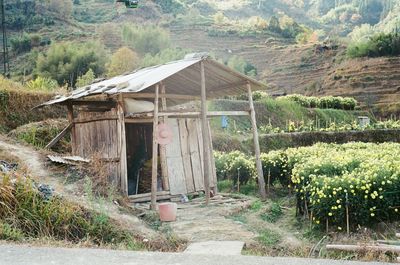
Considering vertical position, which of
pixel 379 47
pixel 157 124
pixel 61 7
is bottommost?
pixel 157 124

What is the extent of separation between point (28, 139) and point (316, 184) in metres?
7.88

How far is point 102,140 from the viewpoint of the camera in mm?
9539

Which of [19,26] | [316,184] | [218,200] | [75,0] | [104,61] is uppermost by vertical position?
[75,0]

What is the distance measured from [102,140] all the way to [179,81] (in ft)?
6.75

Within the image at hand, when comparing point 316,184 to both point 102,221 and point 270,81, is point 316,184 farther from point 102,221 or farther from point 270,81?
point 270,81

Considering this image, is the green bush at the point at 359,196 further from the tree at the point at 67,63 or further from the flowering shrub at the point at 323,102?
the tree at the point at 67,63

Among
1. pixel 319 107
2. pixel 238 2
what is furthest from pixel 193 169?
pixel 238 2

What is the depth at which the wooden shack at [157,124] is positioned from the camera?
878 cm

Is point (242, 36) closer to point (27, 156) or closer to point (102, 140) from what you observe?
point (102, 140)

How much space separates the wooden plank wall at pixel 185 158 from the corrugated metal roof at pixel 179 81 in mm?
836

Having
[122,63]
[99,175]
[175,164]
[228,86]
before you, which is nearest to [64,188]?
[99,175]

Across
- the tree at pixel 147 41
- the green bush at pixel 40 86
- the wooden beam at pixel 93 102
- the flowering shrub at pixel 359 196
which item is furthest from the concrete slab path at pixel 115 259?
the tree at pixel 147 41

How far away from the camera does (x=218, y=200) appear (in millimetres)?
9352

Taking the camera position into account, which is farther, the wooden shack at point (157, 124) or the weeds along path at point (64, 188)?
the wooden shack at point (157, 124)
